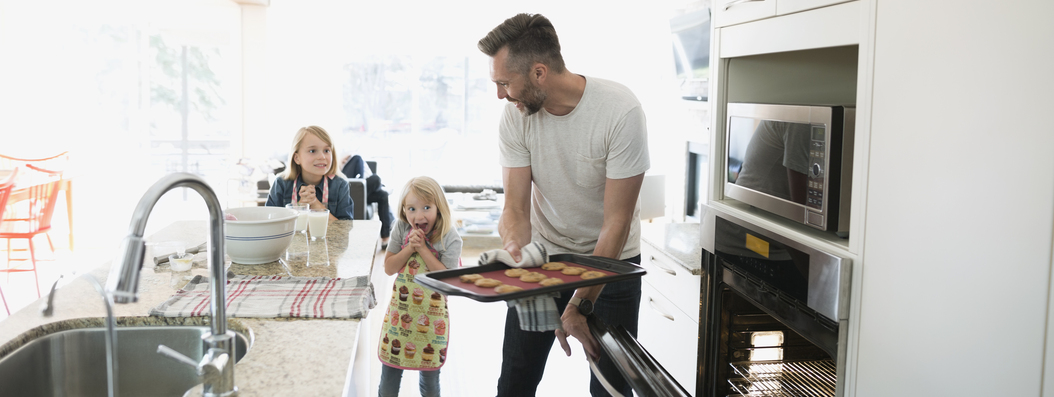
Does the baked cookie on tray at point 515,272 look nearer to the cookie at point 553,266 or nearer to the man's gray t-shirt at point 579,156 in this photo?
the cookie at point 553,266

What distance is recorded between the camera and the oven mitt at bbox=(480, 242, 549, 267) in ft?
5.01

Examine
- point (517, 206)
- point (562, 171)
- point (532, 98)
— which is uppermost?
point (532, 98)

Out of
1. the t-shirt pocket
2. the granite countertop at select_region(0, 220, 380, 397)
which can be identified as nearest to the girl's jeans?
the granite countertop at select_region(0, 220, 380, 397)

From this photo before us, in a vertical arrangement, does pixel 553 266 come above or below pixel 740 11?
below

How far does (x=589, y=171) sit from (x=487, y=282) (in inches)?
26.0

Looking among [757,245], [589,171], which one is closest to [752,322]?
[757,245]

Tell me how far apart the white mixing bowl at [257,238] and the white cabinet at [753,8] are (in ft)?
4.42

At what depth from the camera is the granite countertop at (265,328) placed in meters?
1.11

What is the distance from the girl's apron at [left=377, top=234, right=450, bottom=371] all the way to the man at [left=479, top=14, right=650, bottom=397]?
0.34m

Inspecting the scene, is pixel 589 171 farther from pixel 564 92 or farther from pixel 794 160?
pixel 794 160

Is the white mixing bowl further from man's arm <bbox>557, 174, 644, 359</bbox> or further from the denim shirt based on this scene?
the denim shirt

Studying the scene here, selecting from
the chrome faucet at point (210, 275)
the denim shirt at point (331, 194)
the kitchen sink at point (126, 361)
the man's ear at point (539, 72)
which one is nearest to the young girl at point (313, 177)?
the denim shirt at point (331, 194)

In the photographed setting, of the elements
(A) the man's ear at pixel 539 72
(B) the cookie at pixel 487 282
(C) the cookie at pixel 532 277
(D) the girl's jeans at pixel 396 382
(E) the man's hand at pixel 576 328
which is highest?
(A) the man's ear at pixel 539 72

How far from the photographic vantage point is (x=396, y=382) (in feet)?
7.77
